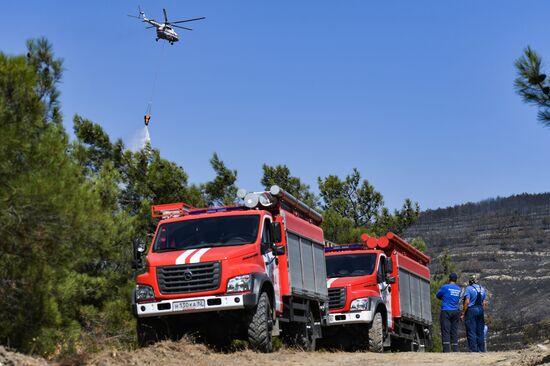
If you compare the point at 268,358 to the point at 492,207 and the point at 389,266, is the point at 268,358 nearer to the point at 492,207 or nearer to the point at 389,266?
the point at 389,266

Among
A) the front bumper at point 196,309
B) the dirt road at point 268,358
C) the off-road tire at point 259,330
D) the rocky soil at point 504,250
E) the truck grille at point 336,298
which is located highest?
the rocky soil at point 504,250

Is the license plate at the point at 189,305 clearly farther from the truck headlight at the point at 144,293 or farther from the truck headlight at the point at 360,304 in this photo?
the truck headlight at the point at 360,304

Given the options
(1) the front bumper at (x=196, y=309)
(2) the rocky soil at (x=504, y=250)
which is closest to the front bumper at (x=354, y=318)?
(1) the front bumper at (x=196, y=309)

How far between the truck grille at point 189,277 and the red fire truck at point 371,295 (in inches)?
210

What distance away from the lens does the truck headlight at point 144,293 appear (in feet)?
50.1

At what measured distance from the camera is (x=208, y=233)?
52.6ft

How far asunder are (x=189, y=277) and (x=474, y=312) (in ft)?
22.4

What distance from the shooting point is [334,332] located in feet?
69.3

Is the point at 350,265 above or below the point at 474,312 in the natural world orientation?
above

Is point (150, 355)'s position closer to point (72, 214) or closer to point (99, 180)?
point (72, 214)

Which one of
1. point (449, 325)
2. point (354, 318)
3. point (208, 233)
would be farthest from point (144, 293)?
point (449, 325)

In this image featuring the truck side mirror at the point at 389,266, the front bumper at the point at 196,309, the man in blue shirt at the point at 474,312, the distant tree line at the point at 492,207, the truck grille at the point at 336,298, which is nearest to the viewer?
the front bumper at the point at 196,309

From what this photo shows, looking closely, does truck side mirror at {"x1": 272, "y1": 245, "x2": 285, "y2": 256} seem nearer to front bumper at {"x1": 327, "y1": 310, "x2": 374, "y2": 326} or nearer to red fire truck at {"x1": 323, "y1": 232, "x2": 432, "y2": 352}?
red fire truck at {"x1": 323, "y1": 232, "x2": 432, "y2": 352}

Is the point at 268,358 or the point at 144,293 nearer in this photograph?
the point at 268,358
